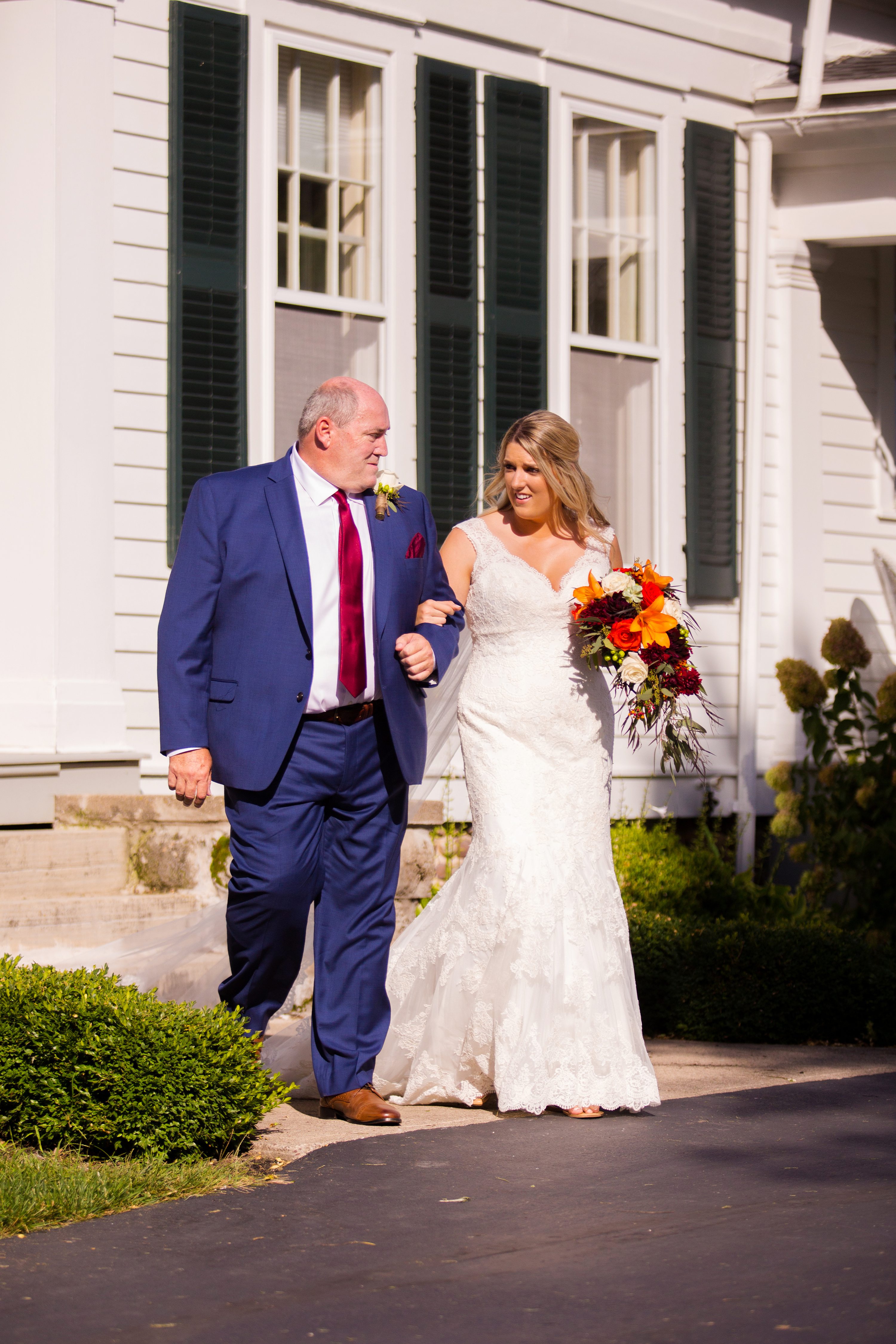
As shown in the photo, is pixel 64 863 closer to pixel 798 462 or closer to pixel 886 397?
pixel 798 462

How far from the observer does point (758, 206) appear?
34.6 ft

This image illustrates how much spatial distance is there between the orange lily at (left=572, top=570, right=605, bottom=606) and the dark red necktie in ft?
3.02

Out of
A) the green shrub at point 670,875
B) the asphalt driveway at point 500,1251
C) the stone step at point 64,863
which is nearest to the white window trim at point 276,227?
the stone step at point 64,863

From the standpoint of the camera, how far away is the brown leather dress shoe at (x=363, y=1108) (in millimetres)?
4910

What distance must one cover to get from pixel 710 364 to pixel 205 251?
3697mm

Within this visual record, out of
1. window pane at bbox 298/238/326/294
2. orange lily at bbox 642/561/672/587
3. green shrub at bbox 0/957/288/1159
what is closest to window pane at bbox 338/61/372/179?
window pane at bbox 298/238/326/294

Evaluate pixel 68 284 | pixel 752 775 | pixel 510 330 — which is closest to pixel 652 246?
pixel 510 330

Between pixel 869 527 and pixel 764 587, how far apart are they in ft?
3.84

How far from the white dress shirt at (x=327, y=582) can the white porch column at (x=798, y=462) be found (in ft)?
20.7

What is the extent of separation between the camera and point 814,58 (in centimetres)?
1023

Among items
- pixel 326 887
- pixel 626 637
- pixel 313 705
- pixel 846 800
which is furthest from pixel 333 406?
pixel 846 800

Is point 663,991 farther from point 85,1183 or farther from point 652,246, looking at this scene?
point 652,246

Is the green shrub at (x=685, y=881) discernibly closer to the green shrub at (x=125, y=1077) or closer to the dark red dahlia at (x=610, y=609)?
the dark red dahlia at (x=610, y=609)

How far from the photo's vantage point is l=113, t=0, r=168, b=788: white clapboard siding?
26.7 ft
